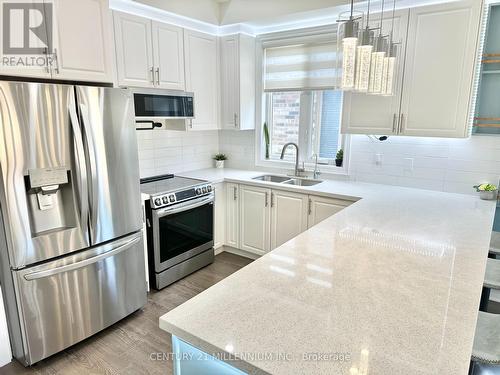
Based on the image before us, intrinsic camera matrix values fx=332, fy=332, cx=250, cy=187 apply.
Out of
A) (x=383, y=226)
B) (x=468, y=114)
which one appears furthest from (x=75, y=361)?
(x=468, y=114)

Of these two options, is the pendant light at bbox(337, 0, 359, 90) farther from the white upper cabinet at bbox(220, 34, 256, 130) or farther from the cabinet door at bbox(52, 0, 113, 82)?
the white upper cabinet at bbox(220, 34, 256, 130)

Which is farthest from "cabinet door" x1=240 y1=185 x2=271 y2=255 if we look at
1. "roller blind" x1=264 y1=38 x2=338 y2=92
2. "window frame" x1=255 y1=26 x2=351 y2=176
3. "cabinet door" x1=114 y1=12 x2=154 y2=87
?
"cabinet door" x1=114 y1=12 x2=154 y2=87

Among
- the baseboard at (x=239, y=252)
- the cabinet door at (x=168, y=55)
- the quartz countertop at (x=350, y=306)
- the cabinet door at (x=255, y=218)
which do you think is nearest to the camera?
the quartz countertop at (x=350, y=306)

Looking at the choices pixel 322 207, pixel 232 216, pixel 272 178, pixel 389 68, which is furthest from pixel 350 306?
pixel 272 178

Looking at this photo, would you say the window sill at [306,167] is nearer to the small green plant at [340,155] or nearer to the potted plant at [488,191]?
the small green plant at [340,155]

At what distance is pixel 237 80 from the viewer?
11.9ft

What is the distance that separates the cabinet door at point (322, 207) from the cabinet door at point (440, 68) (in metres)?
0.84

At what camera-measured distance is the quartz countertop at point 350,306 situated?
3.05 ft

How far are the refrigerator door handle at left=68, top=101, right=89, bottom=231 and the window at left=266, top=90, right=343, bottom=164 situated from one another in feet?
7.67

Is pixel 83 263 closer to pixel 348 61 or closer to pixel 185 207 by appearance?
pixel 185 207

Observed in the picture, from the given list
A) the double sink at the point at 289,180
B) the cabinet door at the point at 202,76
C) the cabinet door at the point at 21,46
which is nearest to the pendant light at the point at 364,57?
the cabinet door at the point at 21,46

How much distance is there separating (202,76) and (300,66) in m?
1.05

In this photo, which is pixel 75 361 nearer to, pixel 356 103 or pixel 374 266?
pixel 374 266

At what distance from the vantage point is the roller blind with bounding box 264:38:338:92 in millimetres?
3342
